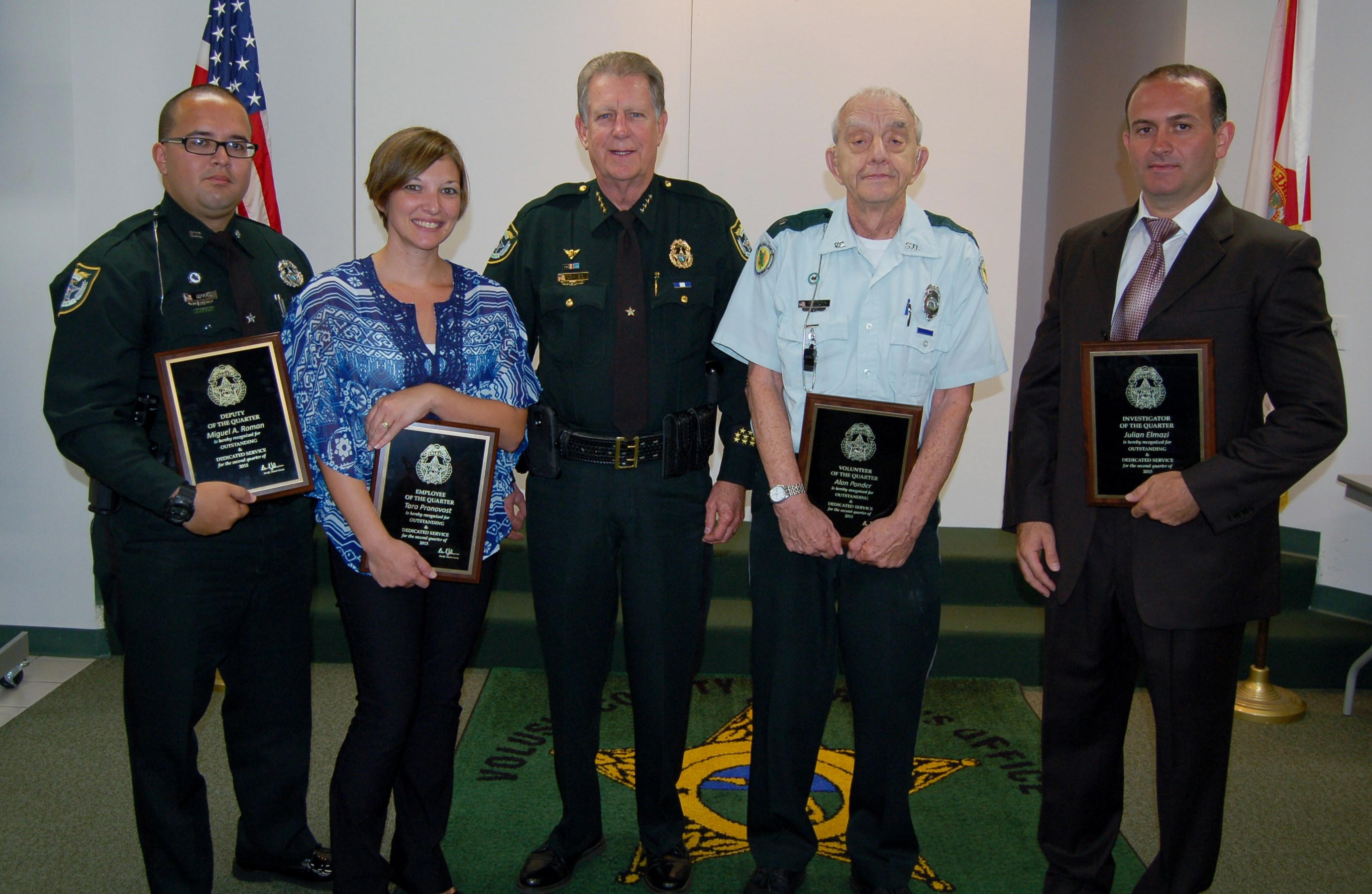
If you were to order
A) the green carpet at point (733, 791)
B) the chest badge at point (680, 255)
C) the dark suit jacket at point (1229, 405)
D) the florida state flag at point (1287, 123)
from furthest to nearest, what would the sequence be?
the florida state flag at point (1287, 123) → the green carpet at point (733, 791) → the chest badge at point (680, 255) → the dark suit jacket at point (1229, 405)

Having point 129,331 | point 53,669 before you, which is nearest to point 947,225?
point 129,331

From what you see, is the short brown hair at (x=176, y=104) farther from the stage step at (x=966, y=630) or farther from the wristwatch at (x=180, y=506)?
the stage step at (x=966, y=630)

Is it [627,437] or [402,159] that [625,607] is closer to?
[627,437]

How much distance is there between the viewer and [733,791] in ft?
9.82

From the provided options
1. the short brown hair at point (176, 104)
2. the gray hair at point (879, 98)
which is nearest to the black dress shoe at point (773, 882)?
the gray hair at point (879, 98)

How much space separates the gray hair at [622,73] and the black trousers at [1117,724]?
4.45 feet

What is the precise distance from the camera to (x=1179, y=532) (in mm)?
2057

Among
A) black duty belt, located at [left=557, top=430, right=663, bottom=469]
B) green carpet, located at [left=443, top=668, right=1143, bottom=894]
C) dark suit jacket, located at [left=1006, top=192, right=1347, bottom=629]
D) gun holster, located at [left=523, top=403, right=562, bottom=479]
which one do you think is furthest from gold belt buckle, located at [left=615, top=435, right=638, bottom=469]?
green carpet, located at [left=443, top=668, right=1143, bottom=894]

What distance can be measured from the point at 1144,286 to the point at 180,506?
6.53 ft

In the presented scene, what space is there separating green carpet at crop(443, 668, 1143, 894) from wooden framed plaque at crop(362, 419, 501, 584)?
0.94 metres

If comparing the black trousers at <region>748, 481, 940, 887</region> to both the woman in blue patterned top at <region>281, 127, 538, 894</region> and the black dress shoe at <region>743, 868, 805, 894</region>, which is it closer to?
the black dress shoe at <region>743, 868, 805, 894</region>

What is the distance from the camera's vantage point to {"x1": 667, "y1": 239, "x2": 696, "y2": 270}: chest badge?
7.97 feet

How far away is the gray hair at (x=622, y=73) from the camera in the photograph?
2.31 metres

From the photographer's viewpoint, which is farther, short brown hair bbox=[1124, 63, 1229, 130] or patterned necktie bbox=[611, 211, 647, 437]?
patterned necktie bbox=[611, 211, 647, 437]
